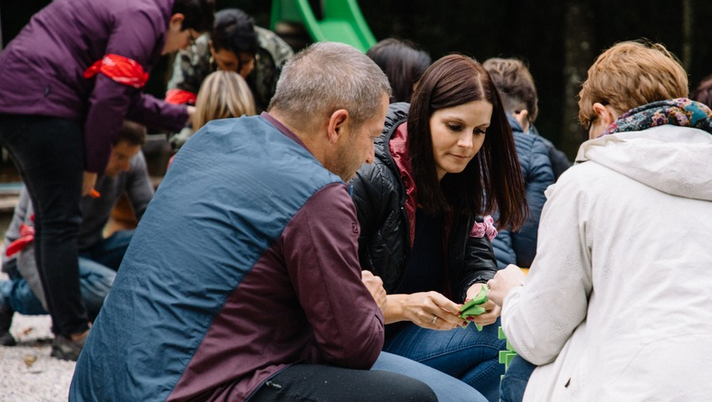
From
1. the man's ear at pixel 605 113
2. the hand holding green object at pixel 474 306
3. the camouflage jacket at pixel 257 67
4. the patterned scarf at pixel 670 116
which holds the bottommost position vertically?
the camouflage jacket at pixel 257 67

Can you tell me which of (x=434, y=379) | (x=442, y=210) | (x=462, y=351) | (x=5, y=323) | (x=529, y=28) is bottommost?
(x=529, y=28)

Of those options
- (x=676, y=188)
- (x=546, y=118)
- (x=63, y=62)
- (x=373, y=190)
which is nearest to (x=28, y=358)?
(x=63, y=62)

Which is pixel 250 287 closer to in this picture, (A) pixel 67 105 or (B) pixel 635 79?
(B) pixel 635 79

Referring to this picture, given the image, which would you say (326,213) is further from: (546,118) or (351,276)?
(546,118)

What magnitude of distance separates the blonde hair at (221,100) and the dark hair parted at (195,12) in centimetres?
38

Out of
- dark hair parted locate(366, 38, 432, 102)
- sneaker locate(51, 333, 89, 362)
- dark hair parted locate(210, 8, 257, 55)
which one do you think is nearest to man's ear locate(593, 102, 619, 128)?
dark hair parted locate(366, 38, 432, 102)

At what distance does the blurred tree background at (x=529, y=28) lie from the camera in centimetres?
1173

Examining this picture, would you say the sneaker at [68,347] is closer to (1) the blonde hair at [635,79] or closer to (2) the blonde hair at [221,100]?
(2) the blonde hair at [221,100]

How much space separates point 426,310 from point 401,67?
5.95ft

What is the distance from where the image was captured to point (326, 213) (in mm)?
2033

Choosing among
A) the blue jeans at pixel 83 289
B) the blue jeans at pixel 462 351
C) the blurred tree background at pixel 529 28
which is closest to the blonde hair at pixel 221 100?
the blue jeans at pixel 83 289

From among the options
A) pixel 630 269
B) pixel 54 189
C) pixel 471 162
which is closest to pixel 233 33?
pixel 54 189

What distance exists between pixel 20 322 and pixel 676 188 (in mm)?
4109

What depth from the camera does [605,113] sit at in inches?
96.6
